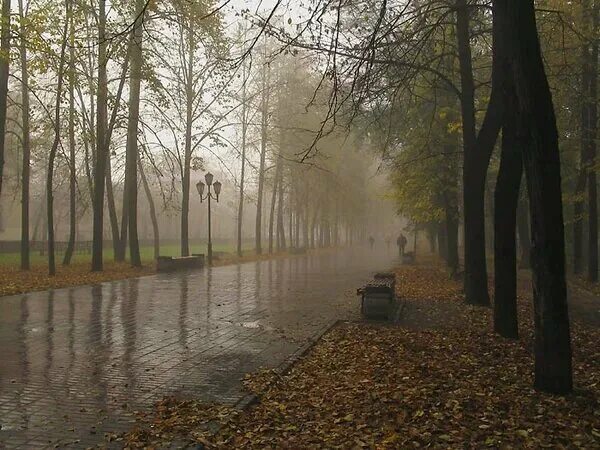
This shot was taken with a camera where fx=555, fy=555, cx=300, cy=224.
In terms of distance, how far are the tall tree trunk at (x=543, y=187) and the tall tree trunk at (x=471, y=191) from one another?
5955 millimetres

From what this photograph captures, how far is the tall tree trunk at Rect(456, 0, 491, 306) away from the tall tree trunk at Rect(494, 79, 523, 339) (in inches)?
119

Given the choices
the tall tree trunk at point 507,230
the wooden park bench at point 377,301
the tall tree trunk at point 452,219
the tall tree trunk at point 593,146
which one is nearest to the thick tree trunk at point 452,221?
the tall tree trunk at point 452,219

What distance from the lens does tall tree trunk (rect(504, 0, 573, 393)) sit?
A: 554 cm

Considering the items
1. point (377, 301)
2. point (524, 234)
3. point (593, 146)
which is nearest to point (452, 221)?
point (593, 146)

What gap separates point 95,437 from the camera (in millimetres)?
4496

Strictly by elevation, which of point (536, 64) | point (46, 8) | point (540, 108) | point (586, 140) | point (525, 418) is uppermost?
point (46, 8)

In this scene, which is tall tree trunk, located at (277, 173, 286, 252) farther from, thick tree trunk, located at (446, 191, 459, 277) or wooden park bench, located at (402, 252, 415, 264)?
thick tree trunk, located at (446, 191, 459, 277)

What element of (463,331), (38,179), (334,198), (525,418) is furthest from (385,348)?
(38,179)

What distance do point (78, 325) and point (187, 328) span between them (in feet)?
6.11

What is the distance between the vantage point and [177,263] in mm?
22688

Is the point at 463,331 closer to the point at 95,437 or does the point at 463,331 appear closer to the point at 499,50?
the point at 499,50

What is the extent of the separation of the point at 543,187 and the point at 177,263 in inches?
738

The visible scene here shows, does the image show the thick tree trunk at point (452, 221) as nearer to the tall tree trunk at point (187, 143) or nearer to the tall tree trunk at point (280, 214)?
the tall tree trunk at point (187, 143)

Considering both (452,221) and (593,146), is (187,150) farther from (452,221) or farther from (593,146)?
(593,146)
